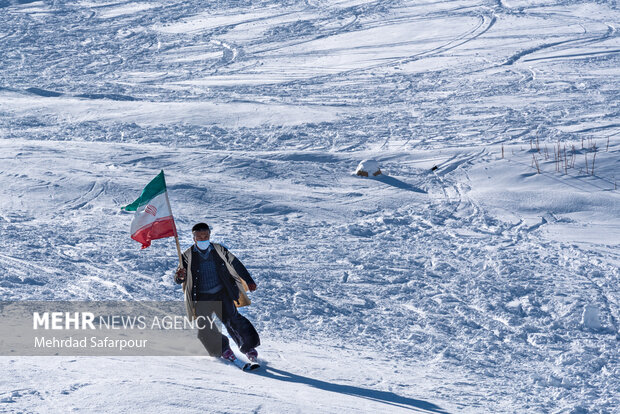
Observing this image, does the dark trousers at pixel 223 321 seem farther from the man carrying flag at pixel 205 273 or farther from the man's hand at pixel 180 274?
the man's hand at pixel 180 274

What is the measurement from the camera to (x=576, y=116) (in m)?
15.5

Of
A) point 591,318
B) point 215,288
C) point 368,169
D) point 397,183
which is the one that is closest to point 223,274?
point 215,288

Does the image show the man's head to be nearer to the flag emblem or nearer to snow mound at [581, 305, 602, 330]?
the flag emblem

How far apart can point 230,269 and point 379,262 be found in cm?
353

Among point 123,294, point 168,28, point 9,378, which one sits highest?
point 168,28

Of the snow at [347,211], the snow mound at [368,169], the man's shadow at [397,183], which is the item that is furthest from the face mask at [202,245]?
the snow mound at [368,169]

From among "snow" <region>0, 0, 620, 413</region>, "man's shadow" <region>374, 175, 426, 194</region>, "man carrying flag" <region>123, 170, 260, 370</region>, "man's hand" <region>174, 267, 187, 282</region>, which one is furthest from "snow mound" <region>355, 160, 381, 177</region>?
"man's hand" <region>174, 267, 187, 282</region>

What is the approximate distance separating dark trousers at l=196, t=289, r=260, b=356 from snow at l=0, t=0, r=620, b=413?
0.61 feet

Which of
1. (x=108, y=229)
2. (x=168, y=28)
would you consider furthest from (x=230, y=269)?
(x=168, y=28)

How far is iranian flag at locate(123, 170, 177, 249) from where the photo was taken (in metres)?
6.05

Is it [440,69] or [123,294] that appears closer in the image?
[123,294]

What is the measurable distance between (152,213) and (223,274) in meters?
0.78

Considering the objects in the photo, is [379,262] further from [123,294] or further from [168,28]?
[168,28]

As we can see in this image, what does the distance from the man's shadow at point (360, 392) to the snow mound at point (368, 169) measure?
6.76 metres
